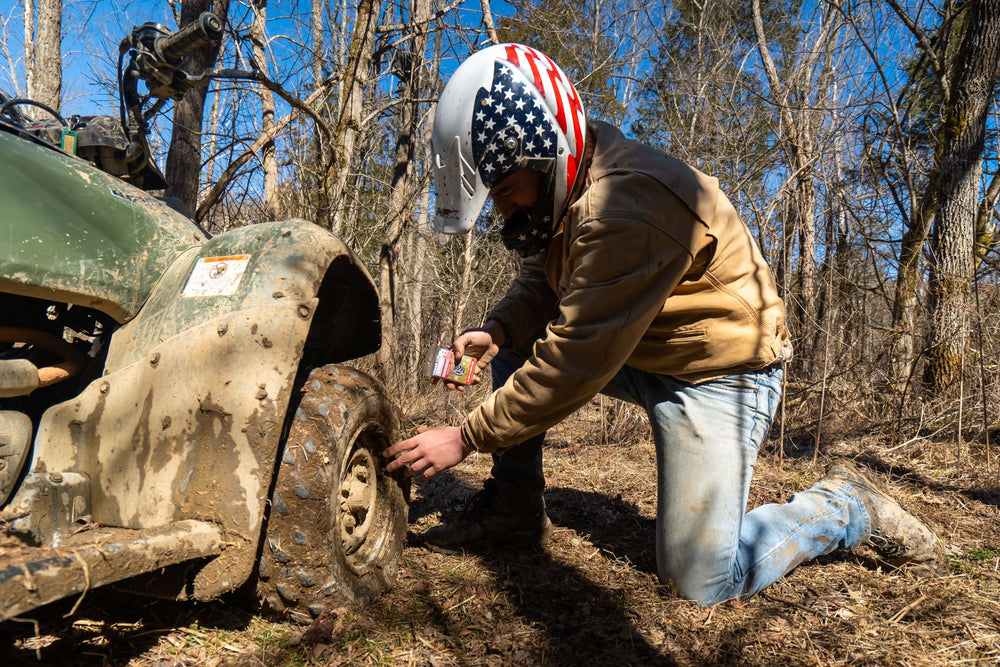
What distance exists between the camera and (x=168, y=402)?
172cm

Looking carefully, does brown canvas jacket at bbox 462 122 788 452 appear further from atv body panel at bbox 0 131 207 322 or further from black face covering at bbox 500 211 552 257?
atv body panel at bbox 0 131 207 322

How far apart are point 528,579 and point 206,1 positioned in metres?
5.38

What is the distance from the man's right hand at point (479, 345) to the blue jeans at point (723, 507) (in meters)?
0.66

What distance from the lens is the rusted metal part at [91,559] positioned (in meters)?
1.18

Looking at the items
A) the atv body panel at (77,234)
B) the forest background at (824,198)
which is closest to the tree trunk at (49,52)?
the forest background at (824,198)

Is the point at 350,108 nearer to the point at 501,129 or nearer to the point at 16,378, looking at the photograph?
the point at 501,129

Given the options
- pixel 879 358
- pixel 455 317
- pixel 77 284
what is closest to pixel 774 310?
pixel 77 284

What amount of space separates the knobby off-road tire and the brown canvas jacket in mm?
368

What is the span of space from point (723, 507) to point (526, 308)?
46.2 inches

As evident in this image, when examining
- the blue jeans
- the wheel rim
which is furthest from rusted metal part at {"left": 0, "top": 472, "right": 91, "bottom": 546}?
the blue jeans

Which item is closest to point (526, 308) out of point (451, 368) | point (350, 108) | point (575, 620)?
point (451, 368)

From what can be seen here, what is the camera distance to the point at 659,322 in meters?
2.38

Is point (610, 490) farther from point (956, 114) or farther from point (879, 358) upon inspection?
point (956, 114)

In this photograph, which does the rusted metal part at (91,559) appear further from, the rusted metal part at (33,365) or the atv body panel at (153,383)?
the rusted metal part at (33,365)
